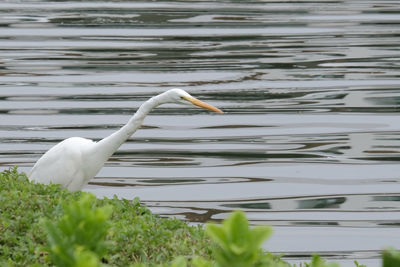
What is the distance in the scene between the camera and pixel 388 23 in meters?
20.4

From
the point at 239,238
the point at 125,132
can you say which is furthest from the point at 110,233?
the point at 125,132

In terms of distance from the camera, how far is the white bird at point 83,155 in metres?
8.29

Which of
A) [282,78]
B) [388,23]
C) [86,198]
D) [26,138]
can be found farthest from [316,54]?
[86,198]

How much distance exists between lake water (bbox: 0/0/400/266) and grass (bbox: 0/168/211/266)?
2508mm

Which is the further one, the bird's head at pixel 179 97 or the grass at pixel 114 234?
the bird's head at pixel 179 97

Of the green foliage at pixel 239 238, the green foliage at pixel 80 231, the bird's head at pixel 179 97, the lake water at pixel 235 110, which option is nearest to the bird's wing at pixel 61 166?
the bird's head at pixel 179 97

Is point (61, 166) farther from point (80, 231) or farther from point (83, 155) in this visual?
point (80, 231)

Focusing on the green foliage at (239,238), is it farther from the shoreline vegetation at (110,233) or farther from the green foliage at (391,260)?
the shoreline vegetation at (110,233)

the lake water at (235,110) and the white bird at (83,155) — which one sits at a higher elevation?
the lake water at (235,110)

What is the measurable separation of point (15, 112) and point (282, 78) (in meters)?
4.14

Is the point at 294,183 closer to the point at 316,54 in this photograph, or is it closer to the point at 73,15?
the point at 316,54

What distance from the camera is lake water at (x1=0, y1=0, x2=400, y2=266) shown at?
9945mm

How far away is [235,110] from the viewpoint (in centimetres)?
1363

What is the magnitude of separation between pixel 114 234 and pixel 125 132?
8.58ft
